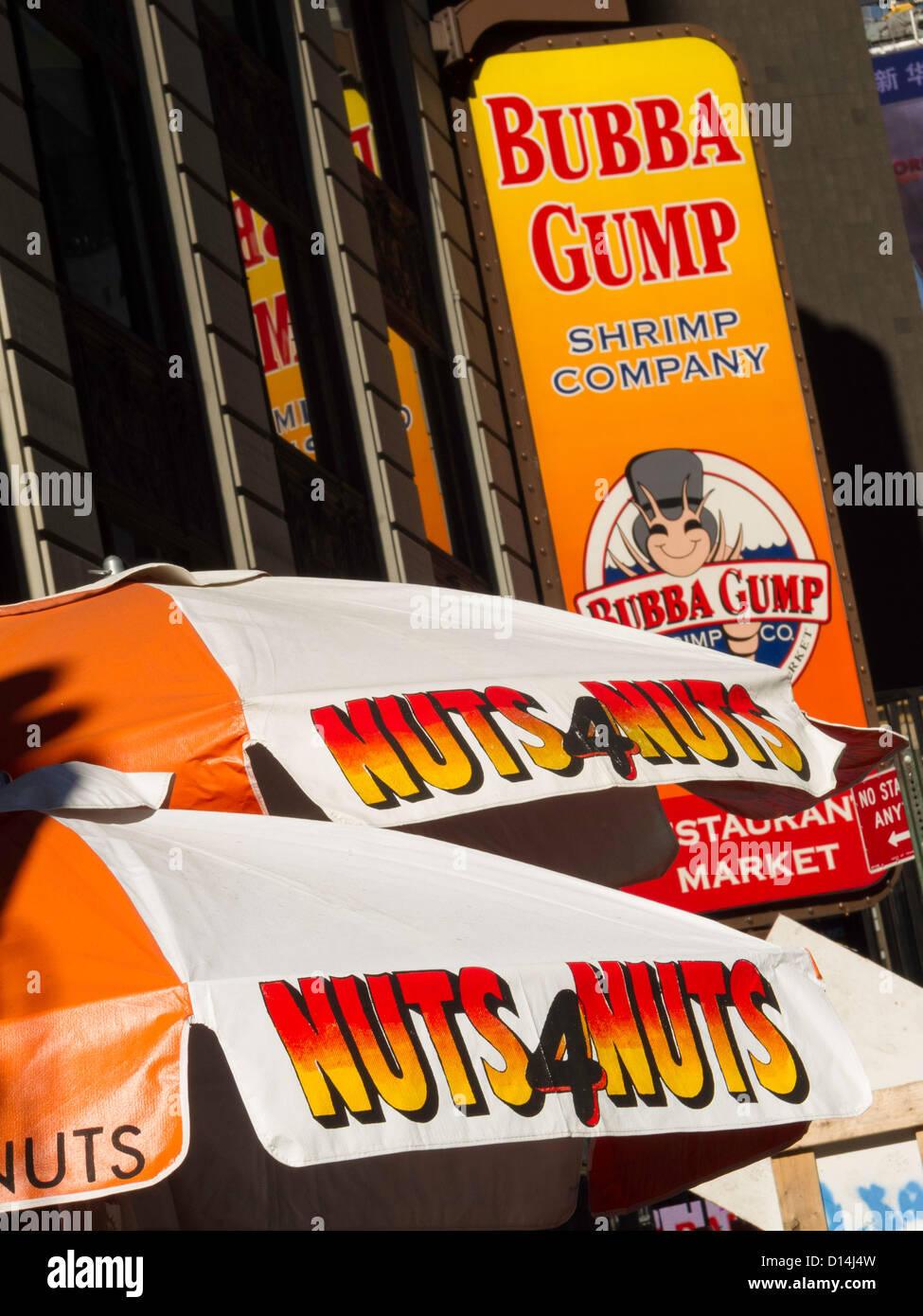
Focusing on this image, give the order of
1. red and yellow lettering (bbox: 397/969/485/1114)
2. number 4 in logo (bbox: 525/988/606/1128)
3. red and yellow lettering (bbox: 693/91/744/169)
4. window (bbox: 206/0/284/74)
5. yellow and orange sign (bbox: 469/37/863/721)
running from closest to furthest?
red and yellow lettering (bbox: 397/969/485/1114)
number 4 in logo (bbox: 525/988/606/1128)
yellow and orange sign (bbox: 469/37/863/721)
red and yellow lettering (bbox: 693/91/744/169)
window (bbox: 206/0/284/74)

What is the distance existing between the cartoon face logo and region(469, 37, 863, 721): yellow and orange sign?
A: 15 mm

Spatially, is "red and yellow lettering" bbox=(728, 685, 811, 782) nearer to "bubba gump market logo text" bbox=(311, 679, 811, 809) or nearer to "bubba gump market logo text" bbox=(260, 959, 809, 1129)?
"bubba gump market logo text" bbox=(311, 679, 811, 809)

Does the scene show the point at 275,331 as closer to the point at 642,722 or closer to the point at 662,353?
the point at 662,353

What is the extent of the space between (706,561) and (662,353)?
1906mm

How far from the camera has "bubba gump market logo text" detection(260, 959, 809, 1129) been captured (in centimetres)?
329

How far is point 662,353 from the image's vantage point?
1436cm

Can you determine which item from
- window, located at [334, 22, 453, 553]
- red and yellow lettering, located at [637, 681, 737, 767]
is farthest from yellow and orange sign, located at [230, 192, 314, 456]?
red and yellow lettering, located at [637, 681, 737, 767]

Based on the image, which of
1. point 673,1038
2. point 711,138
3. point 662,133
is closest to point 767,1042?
point 673,1038

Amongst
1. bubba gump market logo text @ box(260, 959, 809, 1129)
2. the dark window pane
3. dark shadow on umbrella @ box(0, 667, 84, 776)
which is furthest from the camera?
the dark window pane

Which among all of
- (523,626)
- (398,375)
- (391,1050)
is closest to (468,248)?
(398,375)

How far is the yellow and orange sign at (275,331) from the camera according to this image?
47.6 feet

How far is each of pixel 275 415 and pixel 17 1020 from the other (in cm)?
1157

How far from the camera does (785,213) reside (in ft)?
93.0
